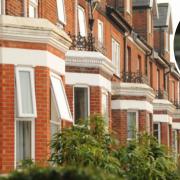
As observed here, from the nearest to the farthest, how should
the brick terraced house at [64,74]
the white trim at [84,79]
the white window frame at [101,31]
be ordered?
the brick terraced house at [64,74]
the white trim at [84,79]
the white window frame at [101,31]

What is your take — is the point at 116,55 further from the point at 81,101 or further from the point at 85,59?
the point at 85,59

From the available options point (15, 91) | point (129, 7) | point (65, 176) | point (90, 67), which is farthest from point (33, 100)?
point (129, 7)

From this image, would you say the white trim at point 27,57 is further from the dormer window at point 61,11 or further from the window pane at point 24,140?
the dormer window at point 61,11

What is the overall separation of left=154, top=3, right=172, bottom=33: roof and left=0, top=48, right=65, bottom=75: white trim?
123 ft

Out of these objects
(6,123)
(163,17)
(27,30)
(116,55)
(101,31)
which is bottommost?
(6,123)

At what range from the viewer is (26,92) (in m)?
16.3

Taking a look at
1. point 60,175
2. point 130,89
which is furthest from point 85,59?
point 60,175

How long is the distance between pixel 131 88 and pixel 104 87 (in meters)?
8.48

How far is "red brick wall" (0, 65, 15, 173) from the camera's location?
15688mm

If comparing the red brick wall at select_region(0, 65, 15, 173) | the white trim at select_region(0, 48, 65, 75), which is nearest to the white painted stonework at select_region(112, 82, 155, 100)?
the white trim at select_region(0, 48, 65, 75)

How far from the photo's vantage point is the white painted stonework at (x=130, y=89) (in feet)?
109

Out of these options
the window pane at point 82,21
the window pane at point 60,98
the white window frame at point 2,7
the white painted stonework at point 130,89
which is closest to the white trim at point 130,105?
the white painted stonework at point 130,89

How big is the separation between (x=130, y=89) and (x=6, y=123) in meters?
18.1

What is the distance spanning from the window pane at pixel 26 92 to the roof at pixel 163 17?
125 feet
